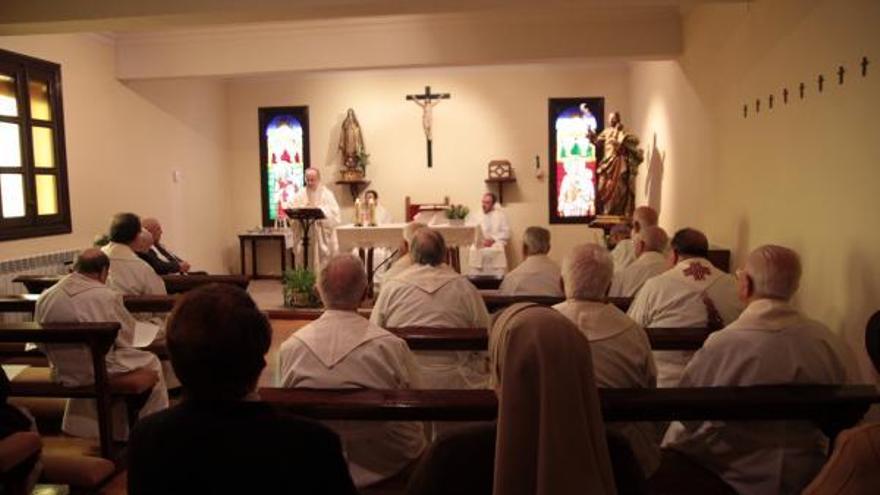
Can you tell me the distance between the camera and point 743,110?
16.4 feet

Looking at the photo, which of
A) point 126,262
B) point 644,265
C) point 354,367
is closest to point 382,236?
point 126,262

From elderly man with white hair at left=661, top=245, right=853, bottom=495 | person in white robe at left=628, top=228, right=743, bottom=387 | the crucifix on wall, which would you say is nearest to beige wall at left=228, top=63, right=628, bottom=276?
the crucifix on wall

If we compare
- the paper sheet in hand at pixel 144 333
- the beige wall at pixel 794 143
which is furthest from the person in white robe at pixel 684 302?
the paper sheet in hand at pixel 144 333

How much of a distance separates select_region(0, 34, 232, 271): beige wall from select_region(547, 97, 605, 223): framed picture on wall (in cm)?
476

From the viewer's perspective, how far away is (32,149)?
6168 millimetres

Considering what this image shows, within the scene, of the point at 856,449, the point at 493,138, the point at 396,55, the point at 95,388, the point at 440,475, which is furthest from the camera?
the point at 493,138

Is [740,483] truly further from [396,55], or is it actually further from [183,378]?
[396,55]

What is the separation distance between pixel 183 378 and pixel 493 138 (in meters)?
9.00

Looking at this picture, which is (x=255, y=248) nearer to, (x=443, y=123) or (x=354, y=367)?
(x=443, y=123)

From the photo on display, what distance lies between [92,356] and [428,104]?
7.13 meters

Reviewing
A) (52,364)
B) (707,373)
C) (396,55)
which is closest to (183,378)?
(707,373)

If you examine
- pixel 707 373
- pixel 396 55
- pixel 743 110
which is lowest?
pixel 707 373

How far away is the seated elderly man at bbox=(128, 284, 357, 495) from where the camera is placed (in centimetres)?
127

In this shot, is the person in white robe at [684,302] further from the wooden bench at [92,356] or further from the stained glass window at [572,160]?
the stained glass window at [572,160]
